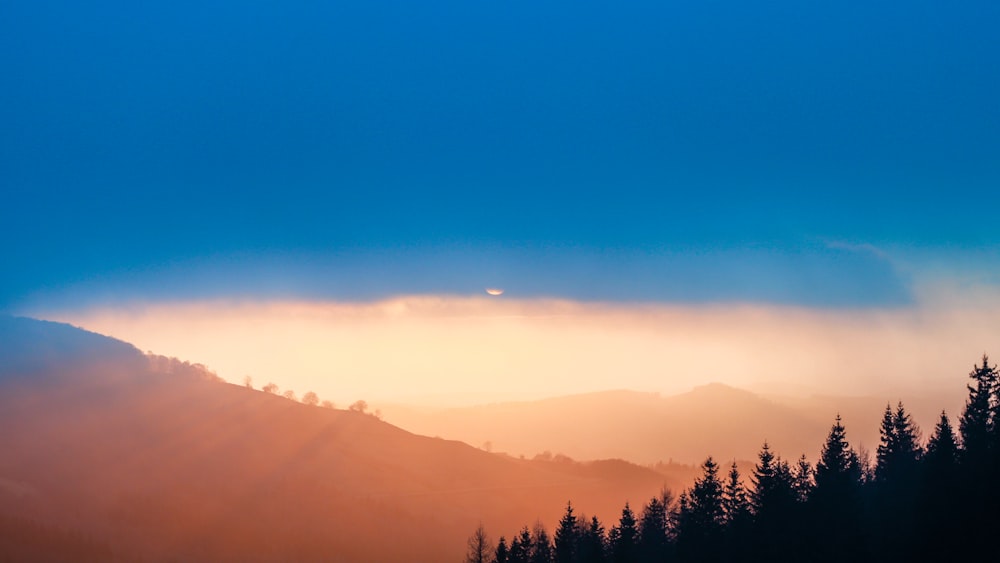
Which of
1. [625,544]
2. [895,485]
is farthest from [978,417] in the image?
[625,544]

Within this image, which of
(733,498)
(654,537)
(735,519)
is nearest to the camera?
(735,519)

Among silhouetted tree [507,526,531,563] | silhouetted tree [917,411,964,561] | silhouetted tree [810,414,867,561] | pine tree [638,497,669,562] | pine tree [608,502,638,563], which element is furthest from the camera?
silhouetted tree [507,526,531,563]

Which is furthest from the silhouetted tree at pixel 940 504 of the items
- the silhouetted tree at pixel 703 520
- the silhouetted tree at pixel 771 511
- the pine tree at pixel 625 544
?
the pine tree at pixel 625 544

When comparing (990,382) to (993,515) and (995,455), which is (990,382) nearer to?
(995,455)

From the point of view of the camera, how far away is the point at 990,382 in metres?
70.6

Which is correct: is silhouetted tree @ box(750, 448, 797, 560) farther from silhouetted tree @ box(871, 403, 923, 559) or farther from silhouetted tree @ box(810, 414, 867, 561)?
silhouetted tree @ box(871, 403, 923, 559)

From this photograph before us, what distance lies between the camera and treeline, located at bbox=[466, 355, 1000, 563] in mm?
48562

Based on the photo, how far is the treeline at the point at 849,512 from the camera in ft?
159

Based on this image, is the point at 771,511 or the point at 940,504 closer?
the point at 940,504

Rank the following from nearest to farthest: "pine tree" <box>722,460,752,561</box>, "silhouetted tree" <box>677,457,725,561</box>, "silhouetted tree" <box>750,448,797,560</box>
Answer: "silhouetted tree" <box>750,448,797,560</box>
"pine tree" <box>722,460,752,561</box>
"silhouetted tree" <box>677,457,725,561</box>

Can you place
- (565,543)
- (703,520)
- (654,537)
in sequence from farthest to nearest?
(654,537), (565,543), (703,520)

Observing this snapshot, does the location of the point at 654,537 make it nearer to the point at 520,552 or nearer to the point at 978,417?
the point at 520,552

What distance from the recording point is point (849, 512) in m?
55.8

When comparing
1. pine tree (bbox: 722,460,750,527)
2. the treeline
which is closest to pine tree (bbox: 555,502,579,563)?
the treeline
